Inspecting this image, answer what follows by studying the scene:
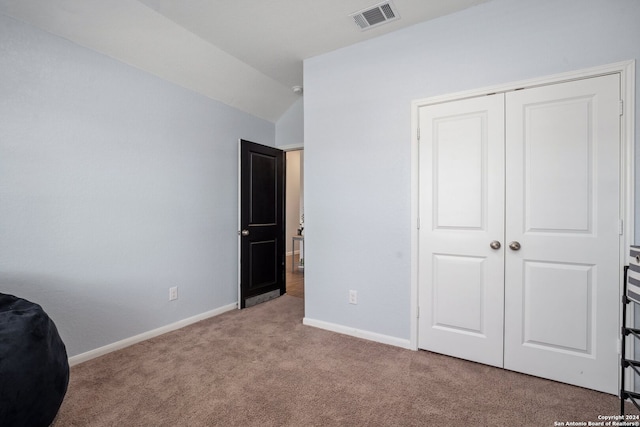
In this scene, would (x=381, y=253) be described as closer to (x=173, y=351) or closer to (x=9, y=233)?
(x=173, y=351)

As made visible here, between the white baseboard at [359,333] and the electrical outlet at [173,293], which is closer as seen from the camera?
the white baseboard at [359,333]

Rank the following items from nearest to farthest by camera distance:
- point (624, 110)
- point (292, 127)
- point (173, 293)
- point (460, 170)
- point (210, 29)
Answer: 1. point (624, 110)
2. point (460, 170)
3. point (210, 29)
4. point (173, 293)
5. point (292, 127)

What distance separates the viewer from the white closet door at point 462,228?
2.21 meters

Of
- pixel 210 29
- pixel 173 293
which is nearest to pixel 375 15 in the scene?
pixel 210 29

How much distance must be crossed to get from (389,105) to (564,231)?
Result: 1.58 metres

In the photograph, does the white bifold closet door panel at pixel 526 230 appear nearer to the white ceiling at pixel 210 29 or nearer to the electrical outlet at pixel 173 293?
the white ceiling at pixel 210 29

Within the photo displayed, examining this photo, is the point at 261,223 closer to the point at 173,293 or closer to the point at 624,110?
the point at 173,293

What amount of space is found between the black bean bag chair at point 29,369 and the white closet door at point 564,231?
8.80 feet

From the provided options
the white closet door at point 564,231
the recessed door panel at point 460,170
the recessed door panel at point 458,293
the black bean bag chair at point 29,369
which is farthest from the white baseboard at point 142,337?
the white closet door at point 564,231

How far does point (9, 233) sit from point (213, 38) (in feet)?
6.99

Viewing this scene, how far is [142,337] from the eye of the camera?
271 centimetres

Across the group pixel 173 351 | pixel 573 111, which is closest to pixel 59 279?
pixel 173 351

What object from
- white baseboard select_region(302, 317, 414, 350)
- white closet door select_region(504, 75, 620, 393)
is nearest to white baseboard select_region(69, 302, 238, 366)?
white baseboard select_region(302, 317, 414, 350)

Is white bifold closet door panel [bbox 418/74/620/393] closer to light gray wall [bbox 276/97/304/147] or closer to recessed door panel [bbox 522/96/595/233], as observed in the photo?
recessed door panel [bbox 522/96/595/233]
